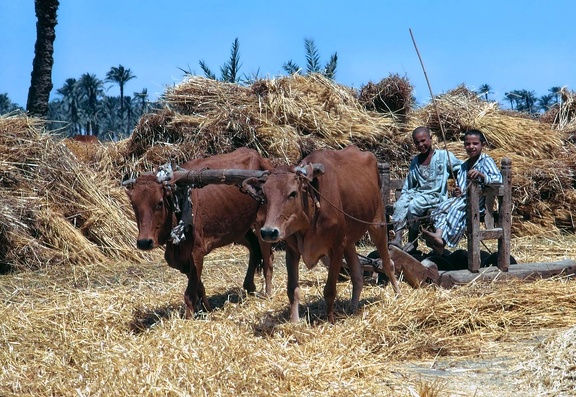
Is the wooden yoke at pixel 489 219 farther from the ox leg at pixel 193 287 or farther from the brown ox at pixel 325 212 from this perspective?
the ox leg at pixel 193 287

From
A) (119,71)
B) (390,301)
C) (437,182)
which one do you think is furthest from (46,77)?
(119,71)

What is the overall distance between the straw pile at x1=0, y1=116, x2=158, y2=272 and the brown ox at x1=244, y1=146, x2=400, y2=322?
13.7 feet

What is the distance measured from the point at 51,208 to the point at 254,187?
5595 mm

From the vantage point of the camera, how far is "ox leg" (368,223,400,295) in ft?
26.2

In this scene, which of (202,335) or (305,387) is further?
(202,335)

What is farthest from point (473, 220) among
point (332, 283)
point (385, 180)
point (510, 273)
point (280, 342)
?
point (280, 342)

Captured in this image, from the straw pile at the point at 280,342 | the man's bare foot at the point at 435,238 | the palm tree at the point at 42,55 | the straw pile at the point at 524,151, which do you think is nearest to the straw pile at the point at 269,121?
the straw pile at the point at 524,151

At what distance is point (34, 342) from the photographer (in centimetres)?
647

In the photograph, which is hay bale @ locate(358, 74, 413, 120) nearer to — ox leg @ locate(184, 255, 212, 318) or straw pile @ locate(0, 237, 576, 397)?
straw pile @ locate(0, 237, 576, 397)

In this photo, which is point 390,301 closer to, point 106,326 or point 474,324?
point 474,324

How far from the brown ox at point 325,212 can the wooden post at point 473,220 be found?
87 cm

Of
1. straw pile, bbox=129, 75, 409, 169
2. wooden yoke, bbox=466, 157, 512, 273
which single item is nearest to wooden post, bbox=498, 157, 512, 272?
wooden yoke, bbox=466, 157, 512, 273

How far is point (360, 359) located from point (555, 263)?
404cm

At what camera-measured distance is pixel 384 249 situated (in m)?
8.05
